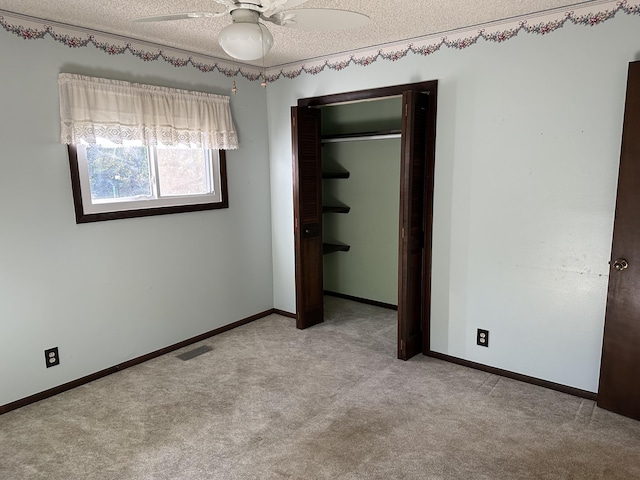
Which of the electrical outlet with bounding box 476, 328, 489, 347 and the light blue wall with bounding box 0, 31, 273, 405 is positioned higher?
the light blue wall with bounding box 0, 31, 273, 405

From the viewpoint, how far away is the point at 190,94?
3.41m

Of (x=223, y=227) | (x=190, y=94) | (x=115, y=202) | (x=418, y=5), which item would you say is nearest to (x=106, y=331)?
(x=115, y=202)

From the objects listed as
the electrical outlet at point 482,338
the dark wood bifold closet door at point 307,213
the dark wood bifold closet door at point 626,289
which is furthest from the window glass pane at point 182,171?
the dark wood bifold closet door at point 626,289

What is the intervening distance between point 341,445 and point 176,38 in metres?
2.85

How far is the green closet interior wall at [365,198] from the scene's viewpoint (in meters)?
4.39

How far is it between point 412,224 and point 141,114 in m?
2.09

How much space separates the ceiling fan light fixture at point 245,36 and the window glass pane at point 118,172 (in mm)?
1763

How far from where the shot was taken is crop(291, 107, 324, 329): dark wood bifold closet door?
3.72 metres

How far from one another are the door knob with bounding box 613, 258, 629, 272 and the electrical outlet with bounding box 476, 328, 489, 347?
96 cm

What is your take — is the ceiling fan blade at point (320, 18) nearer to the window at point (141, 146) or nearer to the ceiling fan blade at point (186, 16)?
the ceiling fan blade at point (186, 16)

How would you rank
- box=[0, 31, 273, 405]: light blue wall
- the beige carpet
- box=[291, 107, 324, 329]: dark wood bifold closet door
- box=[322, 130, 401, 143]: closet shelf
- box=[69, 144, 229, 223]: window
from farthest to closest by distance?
box=[322, 130, 401, 143]: closet shelf, box=[291, 107, 324, 329]: dark wood bifold closet door, box=[69, 144, 229, 223]: window, box=[0, 31, 273, 405]: light blue wall, the beige carpet

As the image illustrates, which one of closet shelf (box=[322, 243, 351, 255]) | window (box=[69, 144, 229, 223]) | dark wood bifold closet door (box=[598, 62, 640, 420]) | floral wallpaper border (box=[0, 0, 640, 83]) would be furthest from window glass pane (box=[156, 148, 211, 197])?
dark wood bifold closet door (box=[598, 62, 640, 420])

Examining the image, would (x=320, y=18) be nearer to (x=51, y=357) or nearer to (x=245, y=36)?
(x=245, y=36)

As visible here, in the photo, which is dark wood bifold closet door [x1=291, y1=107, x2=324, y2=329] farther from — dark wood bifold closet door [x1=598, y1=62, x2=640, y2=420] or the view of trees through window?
dark wood bifold closet door [x1=598, y1=62, x2=640, y2=420]
